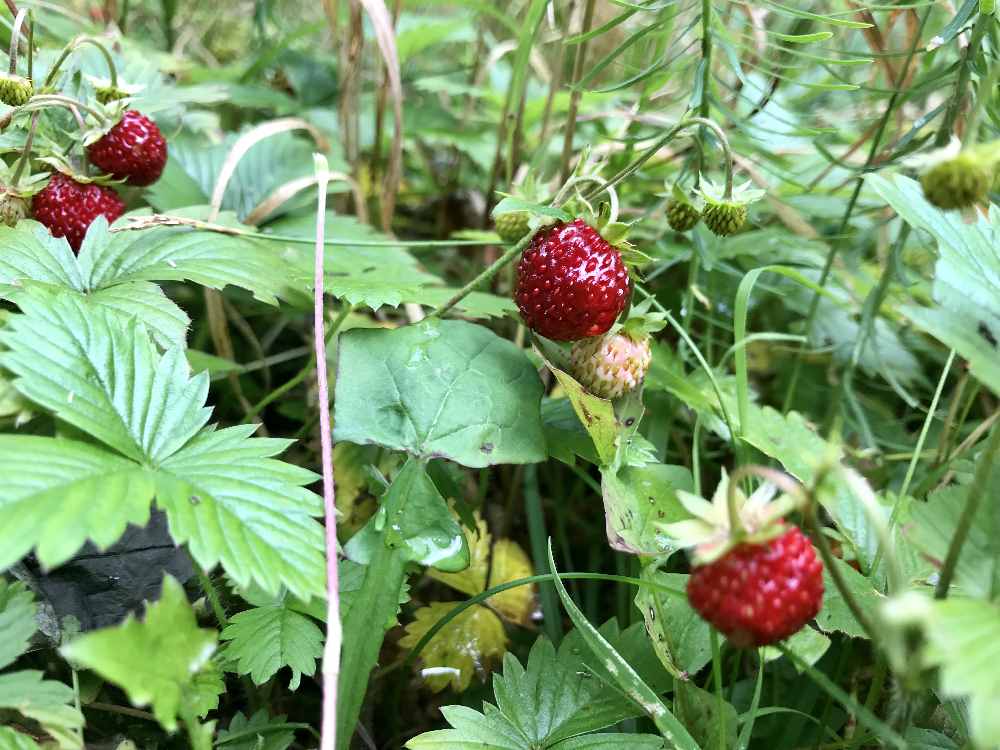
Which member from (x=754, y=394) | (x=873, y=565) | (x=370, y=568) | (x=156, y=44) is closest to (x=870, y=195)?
(x=754, y=394)

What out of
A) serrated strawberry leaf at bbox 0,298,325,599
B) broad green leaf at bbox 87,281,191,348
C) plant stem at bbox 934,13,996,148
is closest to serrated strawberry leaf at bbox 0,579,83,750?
serrated strawberry leaf at bbox 0,298,325,599

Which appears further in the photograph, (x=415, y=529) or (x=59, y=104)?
(x=59, y=104)

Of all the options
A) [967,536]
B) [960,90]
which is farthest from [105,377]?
[960,90]

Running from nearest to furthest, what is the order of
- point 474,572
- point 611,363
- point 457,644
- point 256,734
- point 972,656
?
point 972,656 → point 256,734 → point 611,363 → point 457,644 → point 474,572

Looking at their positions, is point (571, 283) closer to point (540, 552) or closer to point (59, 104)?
point (540, 552)

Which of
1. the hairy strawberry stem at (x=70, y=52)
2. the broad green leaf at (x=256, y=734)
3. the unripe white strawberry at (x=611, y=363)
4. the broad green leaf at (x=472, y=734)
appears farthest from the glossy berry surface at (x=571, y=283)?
the hairy strawberry stem at (x=70, y=52)

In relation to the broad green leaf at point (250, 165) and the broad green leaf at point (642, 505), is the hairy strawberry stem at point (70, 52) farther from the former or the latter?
the broad green leaf at point (642, 505)
